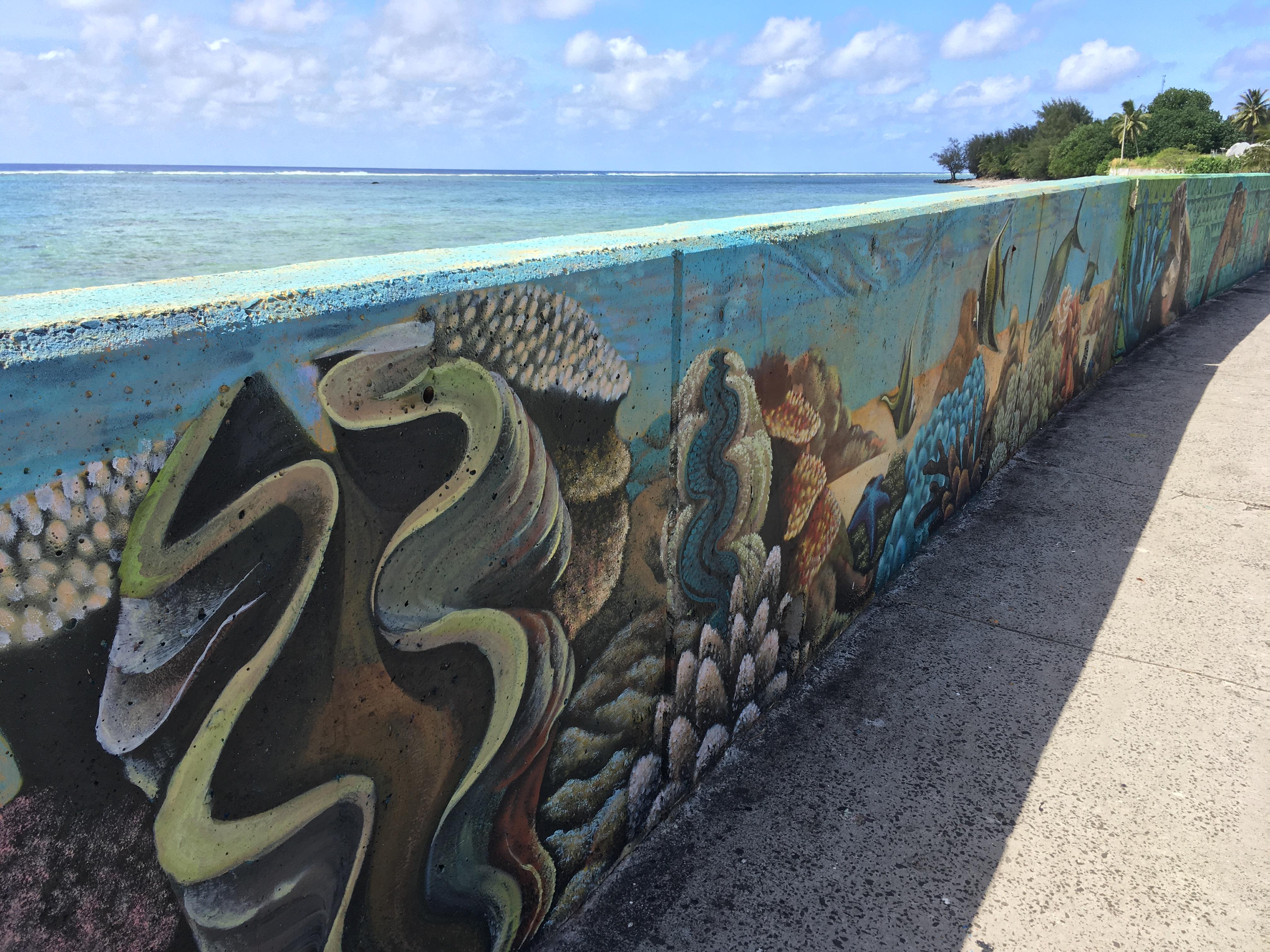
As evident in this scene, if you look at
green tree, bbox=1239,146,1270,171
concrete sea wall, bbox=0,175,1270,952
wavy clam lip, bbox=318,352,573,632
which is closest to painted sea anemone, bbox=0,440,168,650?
concrete sea wall, bbox=0,175,1270,952

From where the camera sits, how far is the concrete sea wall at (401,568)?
48.8 inches

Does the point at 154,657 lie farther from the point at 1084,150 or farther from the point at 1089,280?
the point at 1084,150

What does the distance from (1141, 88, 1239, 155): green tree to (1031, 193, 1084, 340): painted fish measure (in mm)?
85617

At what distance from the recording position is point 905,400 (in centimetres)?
388

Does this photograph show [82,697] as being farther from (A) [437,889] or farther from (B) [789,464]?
(B) [789,464]

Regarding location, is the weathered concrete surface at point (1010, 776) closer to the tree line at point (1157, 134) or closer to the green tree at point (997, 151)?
the tree line at point (1157, 134)

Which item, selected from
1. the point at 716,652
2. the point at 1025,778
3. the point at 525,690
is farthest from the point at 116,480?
the point at 1025,778

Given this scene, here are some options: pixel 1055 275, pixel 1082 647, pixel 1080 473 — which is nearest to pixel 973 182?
pixel 1055 275

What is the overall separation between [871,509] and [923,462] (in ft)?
2.17

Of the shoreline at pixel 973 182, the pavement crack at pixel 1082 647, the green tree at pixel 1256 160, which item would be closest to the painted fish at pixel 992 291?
the pavement crack at pixel 1082 647

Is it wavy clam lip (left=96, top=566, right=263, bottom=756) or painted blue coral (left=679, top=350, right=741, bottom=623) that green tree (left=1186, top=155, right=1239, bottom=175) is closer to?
painted blue coral (left=679, top=350, right=741, bottom=623)

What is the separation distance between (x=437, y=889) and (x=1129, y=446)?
603 cm

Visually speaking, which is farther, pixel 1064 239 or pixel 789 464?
pixel 1064 239

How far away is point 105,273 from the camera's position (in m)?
20.5
